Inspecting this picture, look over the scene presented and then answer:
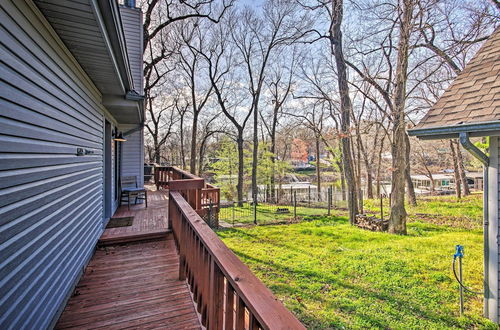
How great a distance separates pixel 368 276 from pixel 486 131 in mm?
3293

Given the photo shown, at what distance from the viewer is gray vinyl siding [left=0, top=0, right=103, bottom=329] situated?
5.21 feet

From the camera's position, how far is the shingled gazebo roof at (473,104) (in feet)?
11.4

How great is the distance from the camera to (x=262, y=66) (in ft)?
54.0

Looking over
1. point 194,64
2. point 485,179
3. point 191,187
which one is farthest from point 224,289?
point 194,64

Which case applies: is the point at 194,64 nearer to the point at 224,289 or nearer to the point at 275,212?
the point at 275,212

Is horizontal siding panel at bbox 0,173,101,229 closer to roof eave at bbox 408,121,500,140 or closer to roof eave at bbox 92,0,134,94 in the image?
roof eave at bbox 92,0,134,94

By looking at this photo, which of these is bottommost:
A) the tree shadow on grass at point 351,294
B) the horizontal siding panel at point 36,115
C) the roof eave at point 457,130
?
the tree shadow on grass at point 351,294

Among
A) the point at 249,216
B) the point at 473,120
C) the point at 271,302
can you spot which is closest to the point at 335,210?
the point at 249,216

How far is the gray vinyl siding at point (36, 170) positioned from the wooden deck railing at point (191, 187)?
81.8 inches

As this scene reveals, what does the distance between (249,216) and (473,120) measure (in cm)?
987

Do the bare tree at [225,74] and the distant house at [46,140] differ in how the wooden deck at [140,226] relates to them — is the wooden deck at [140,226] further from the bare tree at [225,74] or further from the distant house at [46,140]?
the bare tree at [225,74]

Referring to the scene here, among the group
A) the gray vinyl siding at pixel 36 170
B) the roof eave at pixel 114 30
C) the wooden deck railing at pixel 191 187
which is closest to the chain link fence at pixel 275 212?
the wooden deck railing at pixel 191 187

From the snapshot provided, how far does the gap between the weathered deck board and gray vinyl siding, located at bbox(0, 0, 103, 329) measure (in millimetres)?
212

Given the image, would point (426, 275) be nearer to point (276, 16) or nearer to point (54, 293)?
point (54, 293)
